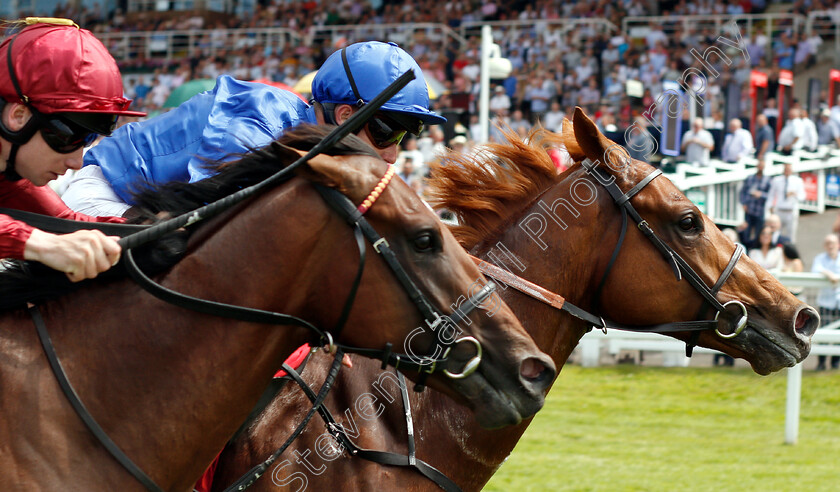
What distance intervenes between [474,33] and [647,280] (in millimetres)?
21643

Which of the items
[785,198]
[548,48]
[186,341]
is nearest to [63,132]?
[186,341]

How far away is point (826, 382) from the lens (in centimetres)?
814

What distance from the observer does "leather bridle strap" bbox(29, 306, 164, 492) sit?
7.04 feet

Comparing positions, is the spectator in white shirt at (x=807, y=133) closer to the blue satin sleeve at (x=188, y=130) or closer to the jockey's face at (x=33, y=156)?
the blue satin sleeve at (x=188, y=130)

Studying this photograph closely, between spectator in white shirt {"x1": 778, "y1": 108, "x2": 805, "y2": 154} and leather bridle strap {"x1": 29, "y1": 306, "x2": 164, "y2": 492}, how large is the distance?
50.2 ft

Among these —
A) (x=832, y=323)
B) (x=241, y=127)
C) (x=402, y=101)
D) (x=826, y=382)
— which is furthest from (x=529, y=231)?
(x=826, y=382)

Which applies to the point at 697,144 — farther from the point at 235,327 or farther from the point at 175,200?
the point at 235,327

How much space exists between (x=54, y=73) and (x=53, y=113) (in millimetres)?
94

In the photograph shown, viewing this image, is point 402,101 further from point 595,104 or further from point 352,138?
point 595,104

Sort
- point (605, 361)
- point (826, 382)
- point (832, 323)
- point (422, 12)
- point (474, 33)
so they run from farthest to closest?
point (422, 12), point (474, 33), point (605, 361), point (826, 382), point (832, 323)

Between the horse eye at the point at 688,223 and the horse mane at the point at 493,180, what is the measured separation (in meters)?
0.46

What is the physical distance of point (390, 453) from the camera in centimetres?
288

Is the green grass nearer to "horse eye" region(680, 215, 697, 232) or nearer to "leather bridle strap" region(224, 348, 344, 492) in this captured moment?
"horse eye" region(680, 215, 697, 232)

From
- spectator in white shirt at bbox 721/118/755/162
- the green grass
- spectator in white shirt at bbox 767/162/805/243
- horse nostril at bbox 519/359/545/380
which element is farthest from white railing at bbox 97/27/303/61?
horse nostril at bbox 519/359/545/380
